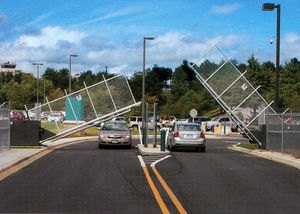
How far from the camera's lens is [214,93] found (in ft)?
75.7

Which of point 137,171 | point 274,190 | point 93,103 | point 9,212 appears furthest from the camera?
point 93,103

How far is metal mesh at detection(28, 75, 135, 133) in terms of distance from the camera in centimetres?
2422

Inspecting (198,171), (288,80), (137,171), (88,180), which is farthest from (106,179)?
(288,80)

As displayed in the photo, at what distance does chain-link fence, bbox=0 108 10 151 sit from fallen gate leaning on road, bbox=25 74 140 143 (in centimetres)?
294

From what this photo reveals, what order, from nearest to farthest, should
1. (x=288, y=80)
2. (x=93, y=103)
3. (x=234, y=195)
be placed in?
1. (x=234, y=195)
2. (x=93, y=103)
3. (x=288, y=80)

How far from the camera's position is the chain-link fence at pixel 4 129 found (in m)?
19.5

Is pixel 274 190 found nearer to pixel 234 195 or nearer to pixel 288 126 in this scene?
pixel 234 195

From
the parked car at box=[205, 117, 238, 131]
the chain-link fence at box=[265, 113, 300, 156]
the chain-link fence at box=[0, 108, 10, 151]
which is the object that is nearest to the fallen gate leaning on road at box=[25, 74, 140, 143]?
the chain-link fence at box=[0, 108, 10, 151]

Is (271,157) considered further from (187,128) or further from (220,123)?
(220,123)

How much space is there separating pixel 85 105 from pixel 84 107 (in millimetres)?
127

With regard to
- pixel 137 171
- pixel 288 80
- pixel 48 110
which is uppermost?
pixel 288 80

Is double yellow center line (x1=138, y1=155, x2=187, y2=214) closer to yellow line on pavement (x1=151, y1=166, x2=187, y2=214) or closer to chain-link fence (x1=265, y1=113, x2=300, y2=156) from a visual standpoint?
yellow line on pavement (x1=151, y1=166, x2=187, y2=214)

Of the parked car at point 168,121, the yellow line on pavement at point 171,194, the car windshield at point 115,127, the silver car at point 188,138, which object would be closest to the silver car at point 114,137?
the car windshield at point 115,127

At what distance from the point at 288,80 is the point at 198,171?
5462cm
